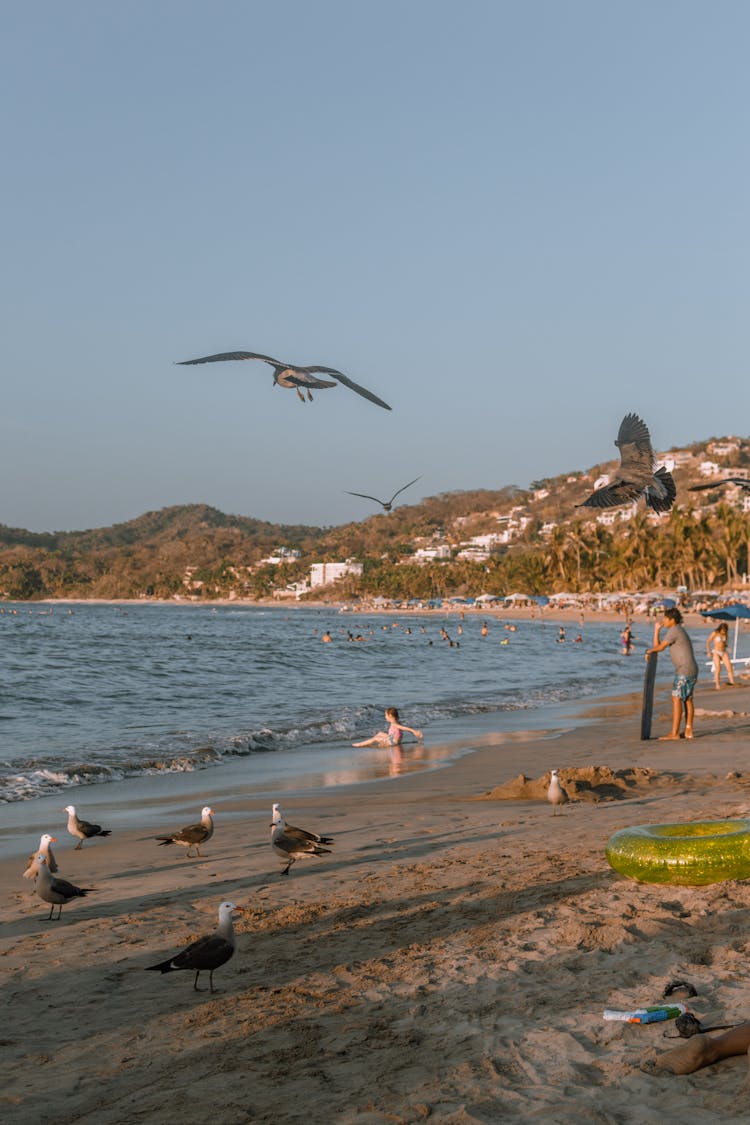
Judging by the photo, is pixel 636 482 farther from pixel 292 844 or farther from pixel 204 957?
pixel 204 957

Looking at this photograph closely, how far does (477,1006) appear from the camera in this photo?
4770 mm

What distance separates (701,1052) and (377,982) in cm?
189

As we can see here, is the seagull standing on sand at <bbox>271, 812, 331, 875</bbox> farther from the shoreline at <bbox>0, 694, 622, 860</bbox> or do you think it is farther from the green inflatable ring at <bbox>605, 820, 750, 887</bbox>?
the shoreline at <bbox>0, 694, 622, 860</bbox>

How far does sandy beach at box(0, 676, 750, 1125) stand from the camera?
3.92 metres

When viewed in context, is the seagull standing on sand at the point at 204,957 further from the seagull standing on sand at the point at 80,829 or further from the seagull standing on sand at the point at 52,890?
the seagull standing on sand at the point at 80,829

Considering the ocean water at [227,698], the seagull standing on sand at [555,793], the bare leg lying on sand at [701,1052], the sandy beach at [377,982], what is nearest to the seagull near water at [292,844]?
the sandy beach at [377,982]

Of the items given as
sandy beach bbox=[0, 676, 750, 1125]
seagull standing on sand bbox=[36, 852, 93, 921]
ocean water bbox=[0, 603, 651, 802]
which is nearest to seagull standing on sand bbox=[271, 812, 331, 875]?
sandy beach bbox=[0, 676, 750, 1125]

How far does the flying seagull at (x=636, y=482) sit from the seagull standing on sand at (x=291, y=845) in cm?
396

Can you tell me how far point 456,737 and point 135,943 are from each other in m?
12.8

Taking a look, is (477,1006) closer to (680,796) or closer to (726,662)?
(680,796)

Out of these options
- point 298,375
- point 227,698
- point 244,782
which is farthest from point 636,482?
point 227,698

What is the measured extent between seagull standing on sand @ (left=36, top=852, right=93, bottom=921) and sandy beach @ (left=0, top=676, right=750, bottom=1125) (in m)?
0.17

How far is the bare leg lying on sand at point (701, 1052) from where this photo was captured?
3.88 meters

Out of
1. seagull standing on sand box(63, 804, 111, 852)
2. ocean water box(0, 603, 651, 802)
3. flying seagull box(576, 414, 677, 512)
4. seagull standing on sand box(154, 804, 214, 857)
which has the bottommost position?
ocean water box(0, 603, 651, 802)
